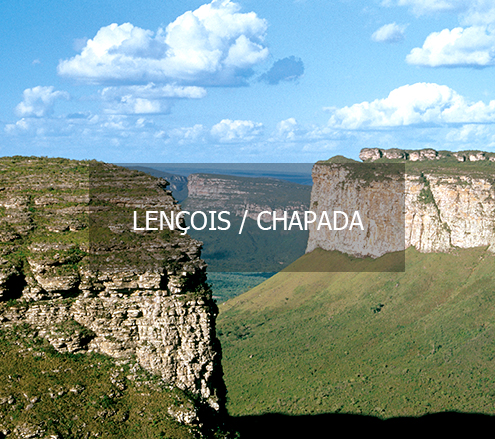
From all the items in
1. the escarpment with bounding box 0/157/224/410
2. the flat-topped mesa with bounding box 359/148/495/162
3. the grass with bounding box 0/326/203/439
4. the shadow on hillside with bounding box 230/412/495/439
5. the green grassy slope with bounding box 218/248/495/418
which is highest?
the flat-topped mesa with bounding box 359/148/495/162

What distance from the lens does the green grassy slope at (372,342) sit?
57.9 meters

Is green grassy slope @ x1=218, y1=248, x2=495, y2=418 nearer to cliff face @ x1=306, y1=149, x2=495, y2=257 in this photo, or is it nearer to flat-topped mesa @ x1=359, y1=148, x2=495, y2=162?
cliff face @ x1=306, y1=149, x2=495, y2=257

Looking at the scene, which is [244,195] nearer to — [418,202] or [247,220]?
[247,220]

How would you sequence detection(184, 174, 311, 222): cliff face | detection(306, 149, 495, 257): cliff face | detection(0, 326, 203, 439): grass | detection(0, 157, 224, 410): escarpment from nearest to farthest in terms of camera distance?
1. detection(0, 326, 203, 439): grass
2. detection(0, 157, 224, 410): escarpment
3. detection(306, 149, 495, 257): cliff face
4. detection(184, 174, 311, 222): cliff face

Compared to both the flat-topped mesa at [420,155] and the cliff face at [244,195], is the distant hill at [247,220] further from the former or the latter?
the flat-topped mesa at [420,155]

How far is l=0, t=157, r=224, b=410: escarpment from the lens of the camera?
24.9 metres

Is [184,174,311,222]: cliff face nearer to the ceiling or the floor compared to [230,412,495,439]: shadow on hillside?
nearer to the ceiling

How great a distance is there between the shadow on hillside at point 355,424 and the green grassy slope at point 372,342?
3.76ft

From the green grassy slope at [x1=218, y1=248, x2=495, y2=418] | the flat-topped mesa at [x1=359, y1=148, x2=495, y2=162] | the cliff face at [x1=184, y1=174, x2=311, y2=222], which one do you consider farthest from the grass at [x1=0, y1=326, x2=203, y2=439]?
the cliff face at [x1=184, y1=174, x2=311, y2=222]

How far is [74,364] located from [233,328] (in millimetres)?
60650

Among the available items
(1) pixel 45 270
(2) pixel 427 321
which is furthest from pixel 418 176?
(1) pixel 45 270

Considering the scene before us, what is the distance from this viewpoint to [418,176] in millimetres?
82625

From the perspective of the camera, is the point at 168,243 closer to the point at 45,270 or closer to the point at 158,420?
the point at 45,270

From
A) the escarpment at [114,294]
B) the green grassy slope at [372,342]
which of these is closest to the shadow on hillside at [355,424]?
the green grassy slope at [372,342]
